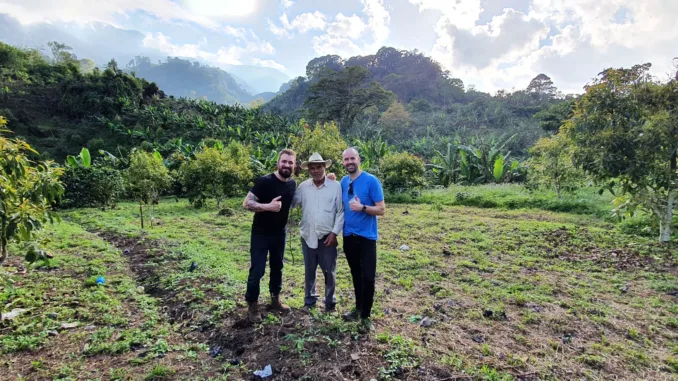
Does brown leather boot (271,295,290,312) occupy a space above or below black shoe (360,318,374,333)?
A: above

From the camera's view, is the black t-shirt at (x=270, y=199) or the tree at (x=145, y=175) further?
the tree at (x=145, y=175)

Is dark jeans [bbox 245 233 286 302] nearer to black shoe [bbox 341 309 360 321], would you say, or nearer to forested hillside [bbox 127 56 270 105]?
black shoe [bbox 341 309 360 321]

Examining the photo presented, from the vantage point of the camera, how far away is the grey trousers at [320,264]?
3621 mm

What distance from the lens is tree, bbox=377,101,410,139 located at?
4151 centimetres

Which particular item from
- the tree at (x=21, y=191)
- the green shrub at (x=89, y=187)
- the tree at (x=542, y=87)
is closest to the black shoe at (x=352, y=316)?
the tree at (x=21, y=191)

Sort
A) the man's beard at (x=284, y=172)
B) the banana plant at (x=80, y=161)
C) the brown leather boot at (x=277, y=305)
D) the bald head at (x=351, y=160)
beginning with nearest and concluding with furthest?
the bald head at (x=351, y=160) < the man's beard at (x=284, y=172) < the brown leather boot at (x=277, y=305) < the banana plant at (x=80, y=161)

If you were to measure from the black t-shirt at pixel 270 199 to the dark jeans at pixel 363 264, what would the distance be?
69cm

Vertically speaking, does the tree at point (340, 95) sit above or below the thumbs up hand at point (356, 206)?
above

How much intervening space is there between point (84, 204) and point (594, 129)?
51.0ft

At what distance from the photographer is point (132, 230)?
27.0 feet

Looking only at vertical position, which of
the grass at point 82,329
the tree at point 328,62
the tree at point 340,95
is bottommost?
the grass at point 82,329

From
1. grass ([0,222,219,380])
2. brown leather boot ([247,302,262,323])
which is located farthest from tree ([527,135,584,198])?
grass ([0,222,219,380])

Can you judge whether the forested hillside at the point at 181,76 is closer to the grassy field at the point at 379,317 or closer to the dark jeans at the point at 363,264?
the grassy field at the point at 379,317

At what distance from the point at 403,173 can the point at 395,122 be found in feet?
96.5
